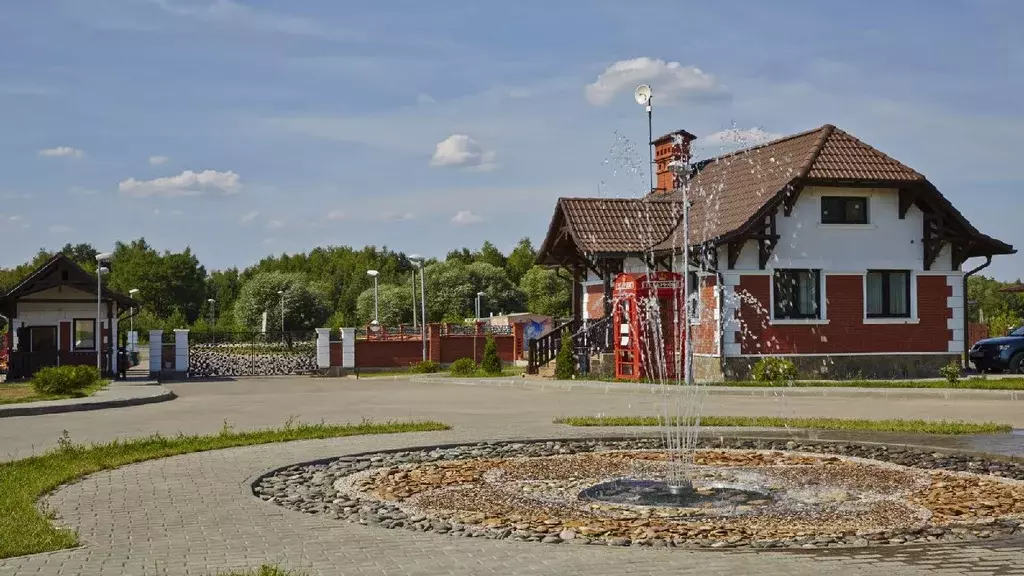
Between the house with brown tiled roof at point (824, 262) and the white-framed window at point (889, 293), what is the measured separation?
0.03 m

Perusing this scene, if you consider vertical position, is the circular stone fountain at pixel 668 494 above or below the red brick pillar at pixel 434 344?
below

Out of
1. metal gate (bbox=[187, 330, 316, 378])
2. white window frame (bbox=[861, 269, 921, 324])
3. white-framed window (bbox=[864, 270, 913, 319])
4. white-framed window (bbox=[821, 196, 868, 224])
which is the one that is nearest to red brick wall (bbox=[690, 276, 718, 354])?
white-framed window (bbox=[821, 196, 868, 224])

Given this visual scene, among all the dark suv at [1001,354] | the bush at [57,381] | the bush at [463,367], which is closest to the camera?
the bush at [57,381]

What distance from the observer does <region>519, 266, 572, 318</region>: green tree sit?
3792 inches

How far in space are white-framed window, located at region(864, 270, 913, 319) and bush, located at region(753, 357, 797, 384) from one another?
4.12m

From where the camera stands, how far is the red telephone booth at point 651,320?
30031 mm

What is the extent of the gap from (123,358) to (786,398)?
86.2 feet

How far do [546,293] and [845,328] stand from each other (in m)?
68.4

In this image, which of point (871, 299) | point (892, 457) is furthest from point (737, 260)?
point (892, 457)

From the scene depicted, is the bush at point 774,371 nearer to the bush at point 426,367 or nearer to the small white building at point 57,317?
the bush at point 426,367

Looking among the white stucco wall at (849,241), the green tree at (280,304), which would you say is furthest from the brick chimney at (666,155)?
the green tree at (280,304)

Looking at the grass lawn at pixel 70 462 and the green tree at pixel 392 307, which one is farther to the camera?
the green tree at pixel 392 307

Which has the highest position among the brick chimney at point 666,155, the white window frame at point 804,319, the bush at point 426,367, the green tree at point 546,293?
the brick chimney at point 666,155

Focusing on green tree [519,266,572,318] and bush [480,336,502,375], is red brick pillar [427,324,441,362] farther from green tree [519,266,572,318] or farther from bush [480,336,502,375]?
green tree [519,266,572,318]
